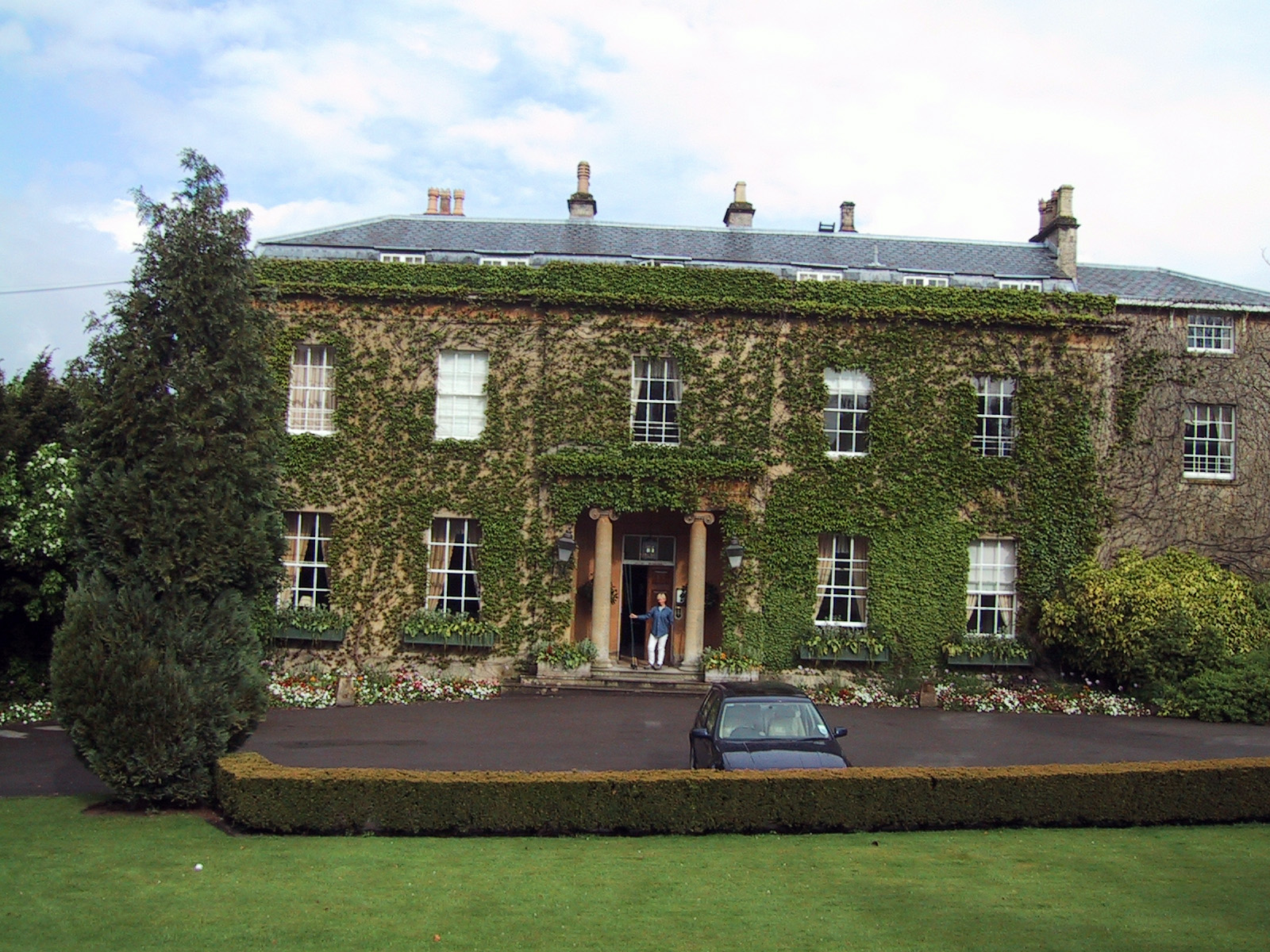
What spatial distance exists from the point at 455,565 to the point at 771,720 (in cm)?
1175

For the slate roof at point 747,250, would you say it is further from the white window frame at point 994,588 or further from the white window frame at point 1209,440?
the white window frame at point 994,588

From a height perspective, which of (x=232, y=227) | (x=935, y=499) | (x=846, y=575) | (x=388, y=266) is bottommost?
(x=846, y=575)

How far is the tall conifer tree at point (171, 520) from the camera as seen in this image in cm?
1202

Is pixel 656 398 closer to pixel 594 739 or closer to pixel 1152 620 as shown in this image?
pixel 594 739

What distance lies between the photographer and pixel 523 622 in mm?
22906

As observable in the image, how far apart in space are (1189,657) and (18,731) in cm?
2184

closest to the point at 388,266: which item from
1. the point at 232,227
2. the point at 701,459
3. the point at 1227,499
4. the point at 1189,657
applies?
the point at 701,459

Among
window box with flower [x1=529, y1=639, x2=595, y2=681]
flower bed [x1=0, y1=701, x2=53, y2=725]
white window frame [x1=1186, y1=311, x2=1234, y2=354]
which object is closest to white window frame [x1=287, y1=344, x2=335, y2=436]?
window box with flower [x1=529, y1=639, x2=595, y2=681]

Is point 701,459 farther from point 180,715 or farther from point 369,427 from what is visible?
point 180,715

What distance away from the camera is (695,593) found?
2261 cm

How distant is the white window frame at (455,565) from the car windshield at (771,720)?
36.1ft

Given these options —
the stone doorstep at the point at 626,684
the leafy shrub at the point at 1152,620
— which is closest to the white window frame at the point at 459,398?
the stone doorstep at the point at 626,684

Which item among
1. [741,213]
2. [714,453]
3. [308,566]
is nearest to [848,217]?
[741,213]

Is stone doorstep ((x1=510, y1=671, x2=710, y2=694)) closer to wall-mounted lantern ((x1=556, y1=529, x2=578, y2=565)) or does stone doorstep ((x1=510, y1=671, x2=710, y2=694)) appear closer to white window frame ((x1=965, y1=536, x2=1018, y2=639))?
wall-mounted lantern ((x1=556, y1=529, x2=578, y2=565))
